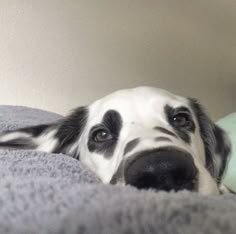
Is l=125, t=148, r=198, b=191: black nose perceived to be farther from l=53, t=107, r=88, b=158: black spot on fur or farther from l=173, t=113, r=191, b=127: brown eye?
l=53, t=107, r=88, b=158: black spot on fur

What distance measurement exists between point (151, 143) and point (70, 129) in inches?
24.0

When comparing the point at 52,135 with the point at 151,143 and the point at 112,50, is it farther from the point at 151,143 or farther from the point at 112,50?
the point at 112,50

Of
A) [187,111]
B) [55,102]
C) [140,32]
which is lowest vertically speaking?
[55,102]

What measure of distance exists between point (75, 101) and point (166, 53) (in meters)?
0.50

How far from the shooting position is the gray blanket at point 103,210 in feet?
1.59

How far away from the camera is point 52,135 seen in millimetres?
1484

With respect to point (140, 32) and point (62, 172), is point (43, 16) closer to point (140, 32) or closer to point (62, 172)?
point (140, 32)

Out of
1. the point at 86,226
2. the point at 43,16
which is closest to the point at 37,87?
the point at 43,16

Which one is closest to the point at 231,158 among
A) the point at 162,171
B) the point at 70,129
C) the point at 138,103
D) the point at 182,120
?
the point at 182,120

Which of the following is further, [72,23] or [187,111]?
[72,23]

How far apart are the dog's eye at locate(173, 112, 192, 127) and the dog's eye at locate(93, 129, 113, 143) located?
0.61 feet

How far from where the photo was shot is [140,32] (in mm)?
2172

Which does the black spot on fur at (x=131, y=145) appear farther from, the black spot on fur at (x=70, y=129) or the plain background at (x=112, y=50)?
the plain background at (x=112, y=50)

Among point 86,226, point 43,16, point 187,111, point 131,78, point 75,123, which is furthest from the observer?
point 131,78
